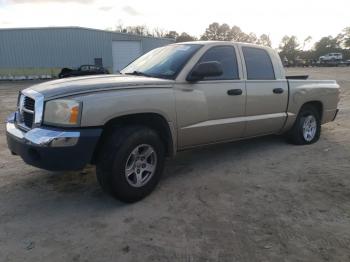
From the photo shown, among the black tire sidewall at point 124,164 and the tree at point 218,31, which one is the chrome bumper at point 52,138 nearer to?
the black tire sidewall at point 124,164

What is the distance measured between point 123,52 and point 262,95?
3085cm

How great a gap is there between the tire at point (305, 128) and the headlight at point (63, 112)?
4.30 meters

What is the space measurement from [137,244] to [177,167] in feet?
7.37

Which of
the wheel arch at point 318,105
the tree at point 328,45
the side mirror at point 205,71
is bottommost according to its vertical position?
the wheel arch at point 318,105

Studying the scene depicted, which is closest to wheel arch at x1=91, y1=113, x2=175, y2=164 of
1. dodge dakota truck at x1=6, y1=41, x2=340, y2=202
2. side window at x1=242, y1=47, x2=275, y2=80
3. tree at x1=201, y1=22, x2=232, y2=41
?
dodge dakota truck at x1=6, y1=41, x2=340, y2=202

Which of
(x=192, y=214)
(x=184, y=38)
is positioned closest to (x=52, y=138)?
(x=192, y=214)

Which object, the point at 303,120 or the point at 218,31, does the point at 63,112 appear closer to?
the point at 303,120

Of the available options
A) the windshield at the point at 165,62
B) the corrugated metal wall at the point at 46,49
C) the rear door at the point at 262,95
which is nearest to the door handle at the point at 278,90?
the rear door at the point at 262,95

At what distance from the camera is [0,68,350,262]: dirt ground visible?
3.16 m

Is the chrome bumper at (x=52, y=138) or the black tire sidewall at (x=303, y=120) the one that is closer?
the chrome bumper at (x=52, y=138)

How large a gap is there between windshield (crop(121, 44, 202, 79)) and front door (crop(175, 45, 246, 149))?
221mm

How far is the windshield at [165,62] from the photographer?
15.4 ft

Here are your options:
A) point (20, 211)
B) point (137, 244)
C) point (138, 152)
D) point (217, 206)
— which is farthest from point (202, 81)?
point (20, 211)

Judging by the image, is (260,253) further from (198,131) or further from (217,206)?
(198,131)
